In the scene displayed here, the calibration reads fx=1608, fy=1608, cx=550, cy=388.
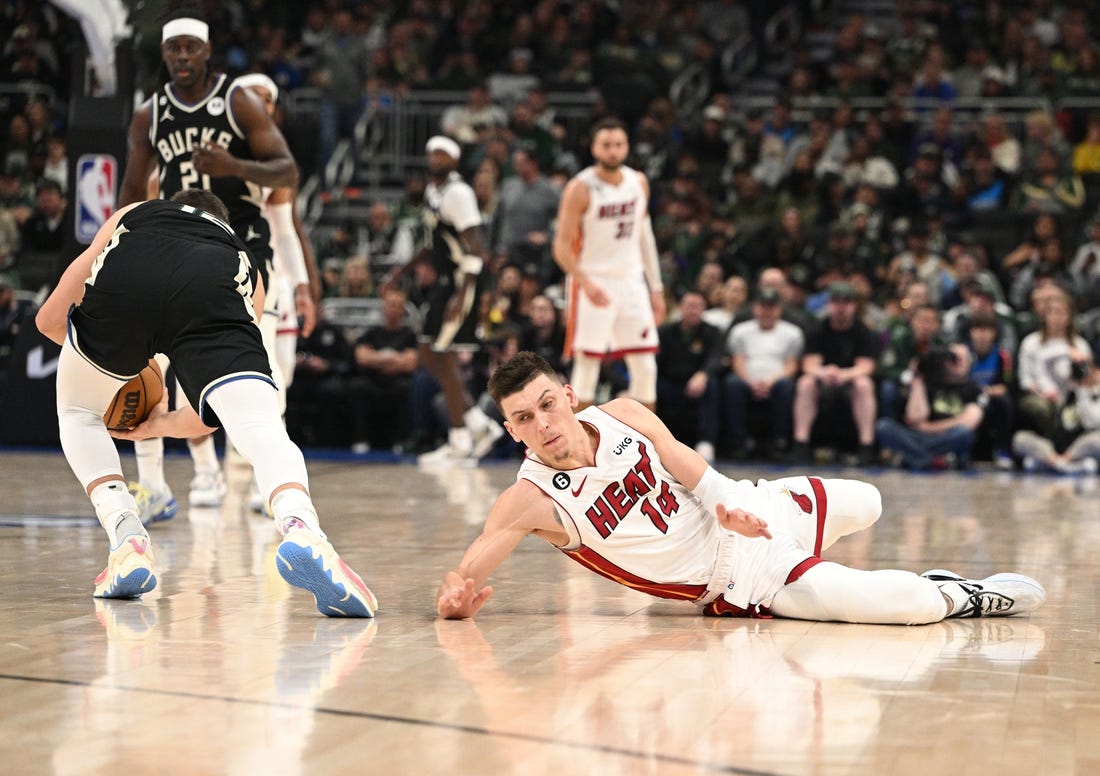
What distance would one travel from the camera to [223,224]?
5.44 meters

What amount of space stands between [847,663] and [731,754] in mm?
1076

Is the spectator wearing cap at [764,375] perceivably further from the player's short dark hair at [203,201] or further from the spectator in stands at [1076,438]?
the player's short dark hair at [203,201]

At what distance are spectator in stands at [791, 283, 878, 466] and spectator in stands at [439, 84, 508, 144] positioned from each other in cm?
544

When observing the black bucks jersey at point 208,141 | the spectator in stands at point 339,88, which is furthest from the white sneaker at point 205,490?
the spectator in stands at point 339,88

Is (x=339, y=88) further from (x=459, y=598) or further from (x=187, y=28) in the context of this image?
(x=459, y=598)

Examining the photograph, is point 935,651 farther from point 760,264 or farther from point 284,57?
point 284,57

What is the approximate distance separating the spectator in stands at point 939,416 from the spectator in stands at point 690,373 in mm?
1342

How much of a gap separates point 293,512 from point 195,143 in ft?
10.6

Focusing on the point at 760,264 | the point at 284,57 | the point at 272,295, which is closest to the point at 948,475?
the point at 760,264

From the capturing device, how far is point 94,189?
10.9 meters

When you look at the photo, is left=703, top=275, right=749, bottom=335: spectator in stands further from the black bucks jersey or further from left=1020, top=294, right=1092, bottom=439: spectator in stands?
the black bucks jersey

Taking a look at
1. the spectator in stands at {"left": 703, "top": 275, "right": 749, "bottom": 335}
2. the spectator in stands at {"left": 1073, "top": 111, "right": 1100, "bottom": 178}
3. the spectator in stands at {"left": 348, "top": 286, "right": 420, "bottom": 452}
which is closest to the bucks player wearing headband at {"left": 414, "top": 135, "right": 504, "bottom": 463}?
the spectator in stands at {"left": 348, "top": 286, "right": 420, "bottom": 452}

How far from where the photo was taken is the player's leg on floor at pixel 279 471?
15.7 feet

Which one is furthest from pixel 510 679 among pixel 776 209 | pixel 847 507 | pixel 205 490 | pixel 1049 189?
pixel 1049 189
